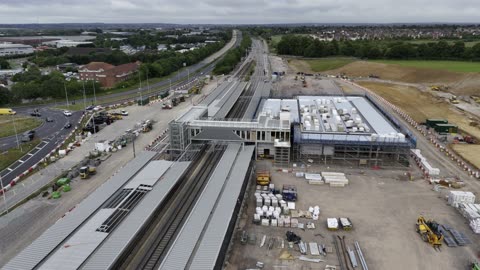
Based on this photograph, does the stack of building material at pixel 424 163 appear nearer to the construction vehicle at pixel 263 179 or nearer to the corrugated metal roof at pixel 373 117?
the corrugated metal roof at pixel 373 117

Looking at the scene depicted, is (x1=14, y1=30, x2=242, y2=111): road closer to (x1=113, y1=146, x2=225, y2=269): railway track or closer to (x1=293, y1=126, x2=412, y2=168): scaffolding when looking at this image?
(x1=113, y1=146, x2=225, y2=269): railway track

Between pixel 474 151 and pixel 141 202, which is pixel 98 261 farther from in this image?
pixel 474 151

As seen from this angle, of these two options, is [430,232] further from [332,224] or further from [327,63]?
[327,63]

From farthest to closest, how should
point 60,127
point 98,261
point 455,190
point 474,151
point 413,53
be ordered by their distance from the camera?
point 413,53 → point 60,127 → point 474,151 → point 455,190 → point 98,261

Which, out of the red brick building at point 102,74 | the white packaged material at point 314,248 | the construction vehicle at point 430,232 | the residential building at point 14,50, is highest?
the residential building at point 14,50

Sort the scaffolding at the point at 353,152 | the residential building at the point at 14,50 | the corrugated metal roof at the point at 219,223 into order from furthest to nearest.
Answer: the residential building at the point at 14,50 < the scaffolding at the point at 353,152 < the corrugated metal roof at the point at 219,223

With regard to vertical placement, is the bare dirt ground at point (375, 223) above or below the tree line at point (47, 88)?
below

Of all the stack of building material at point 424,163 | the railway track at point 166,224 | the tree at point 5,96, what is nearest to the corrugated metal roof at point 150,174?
the railway track at point 166,224

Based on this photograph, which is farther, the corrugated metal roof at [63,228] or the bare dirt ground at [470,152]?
the bare dirt ground at [470,152]

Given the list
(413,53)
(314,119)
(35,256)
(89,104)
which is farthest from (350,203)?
(413,53)
